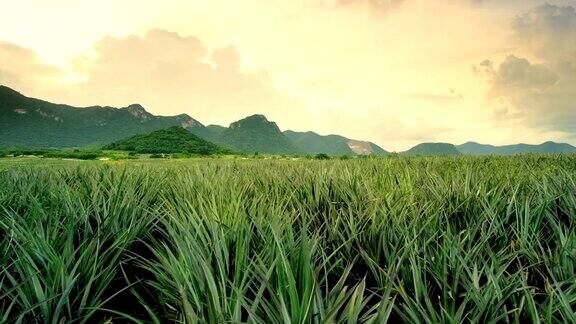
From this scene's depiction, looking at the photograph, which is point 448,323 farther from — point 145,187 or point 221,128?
point 221,128

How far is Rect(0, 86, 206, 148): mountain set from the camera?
123250 mm

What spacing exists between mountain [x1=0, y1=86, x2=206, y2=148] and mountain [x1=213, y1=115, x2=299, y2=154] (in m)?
27.3

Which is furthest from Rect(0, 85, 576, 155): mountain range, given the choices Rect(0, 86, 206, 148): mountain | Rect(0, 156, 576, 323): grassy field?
Rect(0, 156, 576, 323): grassy field

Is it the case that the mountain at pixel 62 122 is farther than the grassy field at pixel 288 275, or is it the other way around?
the mountain at pixel 62 122

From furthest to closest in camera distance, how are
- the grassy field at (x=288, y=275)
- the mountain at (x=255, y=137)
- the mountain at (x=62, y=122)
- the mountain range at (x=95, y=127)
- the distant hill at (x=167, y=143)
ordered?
the mountain at (x=255, y=137)
the mountain range at (x=95, y=127)
the mountain at (x=62, y=122)
the distant hill at (x=167, y=143)
the grassy field at (x=288, y=275)

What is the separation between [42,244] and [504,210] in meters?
2.41

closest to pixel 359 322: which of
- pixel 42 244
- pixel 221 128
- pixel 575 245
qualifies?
pixel 575 245

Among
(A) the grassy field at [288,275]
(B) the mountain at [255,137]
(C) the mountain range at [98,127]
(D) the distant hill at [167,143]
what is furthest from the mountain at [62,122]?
(A) the grassy field at [288,275]

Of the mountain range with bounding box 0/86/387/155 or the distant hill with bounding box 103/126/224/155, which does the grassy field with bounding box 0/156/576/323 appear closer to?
the distant hill with bounding box 103/126/224/155

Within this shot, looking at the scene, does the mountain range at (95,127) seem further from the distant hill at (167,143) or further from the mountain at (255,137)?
the distant hill at (167,143)

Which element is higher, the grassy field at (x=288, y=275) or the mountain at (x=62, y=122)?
the mountain at (x=62, y=122)

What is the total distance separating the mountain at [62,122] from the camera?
123 metres

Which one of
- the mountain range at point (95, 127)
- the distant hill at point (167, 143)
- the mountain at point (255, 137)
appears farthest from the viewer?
the mountain at point (255, 137)

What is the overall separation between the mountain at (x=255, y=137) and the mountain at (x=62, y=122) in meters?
27.3
